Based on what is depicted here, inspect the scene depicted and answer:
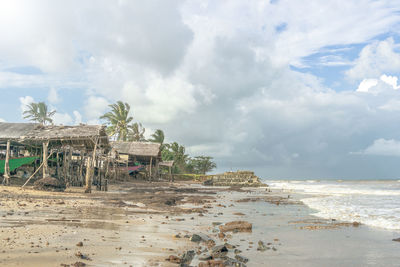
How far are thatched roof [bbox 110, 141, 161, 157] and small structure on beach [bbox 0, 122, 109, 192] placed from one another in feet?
43.5

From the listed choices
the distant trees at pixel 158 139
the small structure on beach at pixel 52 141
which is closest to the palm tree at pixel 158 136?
the distant trees at pixel 158 139

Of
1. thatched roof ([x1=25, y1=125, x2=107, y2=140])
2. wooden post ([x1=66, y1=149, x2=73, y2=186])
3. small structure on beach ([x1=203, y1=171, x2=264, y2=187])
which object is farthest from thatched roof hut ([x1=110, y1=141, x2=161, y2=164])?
thatched roof ([x1=25, y1=125, x2=107, y2=140])

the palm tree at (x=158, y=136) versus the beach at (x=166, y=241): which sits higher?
the palm tree at (x=158, y=136)

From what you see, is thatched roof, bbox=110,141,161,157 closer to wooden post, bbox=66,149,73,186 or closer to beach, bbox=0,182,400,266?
wooden post, bbox=66,149,73,186

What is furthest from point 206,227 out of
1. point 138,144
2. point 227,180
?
point 227,180

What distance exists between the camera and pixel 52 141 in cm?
2148

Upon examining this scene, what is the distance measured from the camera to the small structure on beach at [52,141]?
765 inches

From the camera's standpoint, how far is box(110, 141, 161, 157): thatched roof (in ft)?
123

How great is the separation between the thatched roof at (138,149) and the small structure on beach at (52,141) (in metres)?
13.3

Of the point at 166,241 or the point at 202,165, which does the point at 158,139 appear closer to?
the point at 202,165

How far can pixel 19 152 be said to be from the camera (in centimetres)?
2430

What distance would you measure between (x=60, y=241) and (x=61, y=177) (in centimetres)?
1767

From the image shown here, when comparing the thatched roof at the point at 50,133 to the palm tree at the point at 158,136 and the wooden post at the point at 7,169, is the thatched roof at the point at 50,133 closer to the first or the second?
the wooden post at the point at 7,169

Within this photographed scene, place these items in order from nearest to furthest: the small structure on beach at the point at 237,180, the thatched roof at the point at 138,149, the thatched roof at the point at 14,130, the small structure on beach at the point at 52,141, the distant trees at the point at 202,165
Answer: the small structure on beach at the point at 52,141 < the thatched roof at the point at 14,130 < the thatched roof at the point at 138,149 < the small structure on beach at the point at 237,180 < the distant trees at the point at 202,165
